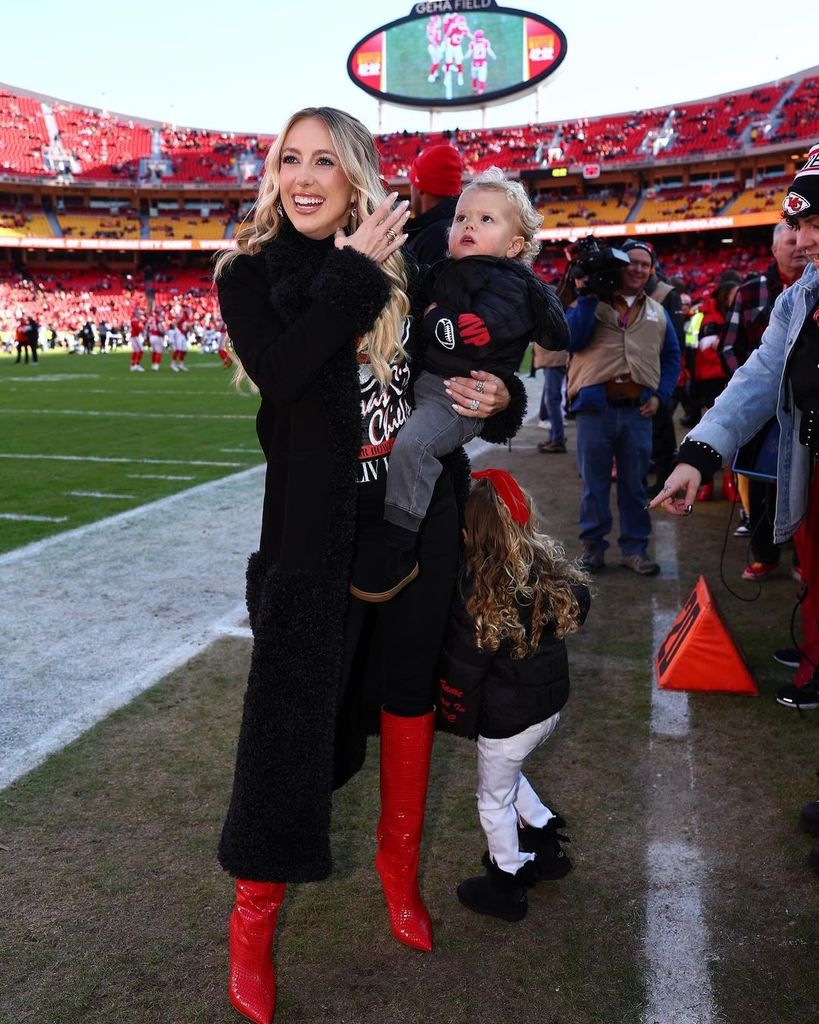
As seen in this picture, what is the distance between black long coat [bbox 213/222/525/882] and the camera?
195 centimetres

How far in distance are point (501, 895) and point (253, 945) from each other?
0.72m

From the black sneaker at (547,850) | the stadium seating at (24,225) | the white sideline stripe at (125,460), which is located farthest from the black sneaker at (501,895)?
the stadium seating at (24,225)

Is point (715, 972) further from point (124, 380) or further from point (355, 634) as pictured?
point (124, 380)

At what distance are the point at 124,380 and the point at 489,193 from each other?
2063 centimetres

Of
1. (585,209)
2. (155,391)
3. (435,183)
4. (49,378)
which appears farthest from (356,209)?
(585,209)

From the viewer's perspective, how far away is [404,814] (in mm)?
2381

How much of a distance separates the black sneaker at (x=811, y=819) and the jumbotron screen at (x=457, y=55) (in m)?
51.5

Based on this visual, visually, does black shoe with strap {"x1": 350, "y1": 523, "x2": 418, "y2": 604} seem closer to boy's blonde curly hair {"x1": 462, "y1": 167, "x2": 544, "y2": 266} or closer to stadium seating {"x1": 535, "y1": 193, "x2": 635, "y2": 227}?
boy's blonde curly hair {"x1": 462, "y1": 167, "x2": 544, "y2": 266}

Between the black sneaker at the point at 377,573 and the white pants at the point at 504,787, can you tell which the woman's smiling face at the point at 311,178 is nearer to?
the black sneaker at the point at 377,573

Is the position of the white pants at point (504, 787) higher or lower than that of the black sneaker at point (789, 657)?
higher

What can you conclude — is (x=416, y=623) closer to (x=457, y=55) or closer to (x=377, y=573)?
(x=377, y=573)

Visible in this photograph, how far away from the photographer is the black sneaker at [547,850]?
2.67m

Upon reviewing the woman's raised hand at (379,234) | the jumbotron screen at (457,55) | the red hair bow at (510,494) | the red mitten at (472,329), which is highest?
the jumbotron screen at (457,55)

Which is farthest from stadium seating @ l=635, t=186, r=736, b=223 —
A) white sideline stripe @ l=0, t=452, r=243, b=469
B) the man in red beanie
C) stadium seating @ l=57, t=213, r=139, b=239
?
the man in red beanie
